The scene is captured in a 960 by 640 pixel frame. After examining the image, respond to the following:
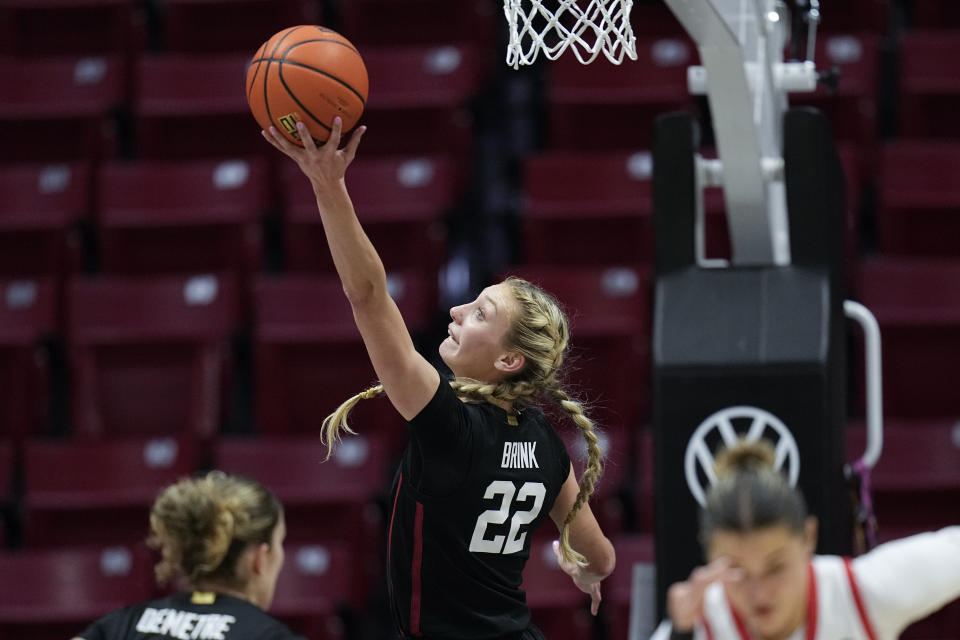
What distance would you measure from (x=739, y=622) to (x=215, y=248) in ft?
15.8

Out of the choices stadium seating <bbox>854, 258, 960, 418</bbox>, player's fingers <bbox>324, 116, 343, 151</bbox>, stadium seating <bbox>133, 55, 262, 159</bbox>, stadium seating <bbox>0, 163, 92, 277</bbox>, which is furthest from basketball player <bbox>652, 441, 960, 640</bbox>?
stadium seating <bbox>133, 55, 262, 159</bbox>

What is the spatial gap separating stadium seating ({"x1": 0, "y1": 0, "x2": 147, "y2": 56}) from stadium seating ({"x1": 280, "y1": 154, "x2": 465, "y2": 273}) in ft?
5.57

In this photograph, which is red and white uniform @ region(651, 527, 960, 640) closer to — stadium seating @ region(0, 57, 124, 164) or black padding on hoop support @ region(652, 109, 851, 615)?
black padding on hoop support @ region(652, 109, 851, 615)

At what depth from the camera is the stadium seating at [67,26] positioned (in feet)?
25.7

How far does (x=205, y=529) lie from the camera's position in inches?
126

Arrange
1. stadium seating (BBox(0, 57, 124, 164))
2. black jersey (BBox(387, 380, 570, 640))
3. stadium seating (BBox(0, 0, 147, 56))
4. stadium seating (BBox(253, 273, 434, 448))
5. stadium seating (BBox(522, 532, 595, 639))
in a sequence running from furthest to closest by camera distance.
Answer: stadium seating (BBox(0, 0, 147, 56))
stadium seating (BBox(0, 57, 124, 164))
stadium seating (BBox(253, 273, 434, 448))
stadium seating (BBox(522, 532, 595, 639))
black jersey (BBox(387, 380, 570, 640))

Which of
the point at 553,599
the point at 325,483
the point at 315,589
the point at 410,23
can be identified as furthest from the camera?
the point at 410,23

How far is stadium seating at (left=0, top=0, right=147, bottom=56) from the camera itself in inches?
309

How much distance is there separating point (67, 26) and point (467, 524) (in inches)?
231

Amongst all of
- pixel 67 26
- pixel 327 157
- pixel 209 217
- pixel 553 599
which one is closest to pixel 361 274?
pixel 327 157

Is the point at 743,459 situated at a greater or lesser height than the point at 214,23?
lesser

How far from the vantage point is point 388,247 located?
658 cm

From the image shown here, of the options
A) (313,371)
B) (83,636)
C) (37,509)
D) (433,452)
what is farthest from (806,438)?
(37,509)

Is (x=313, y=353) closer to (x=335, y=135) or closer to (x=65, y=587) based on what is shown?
(x=65, y=587)
